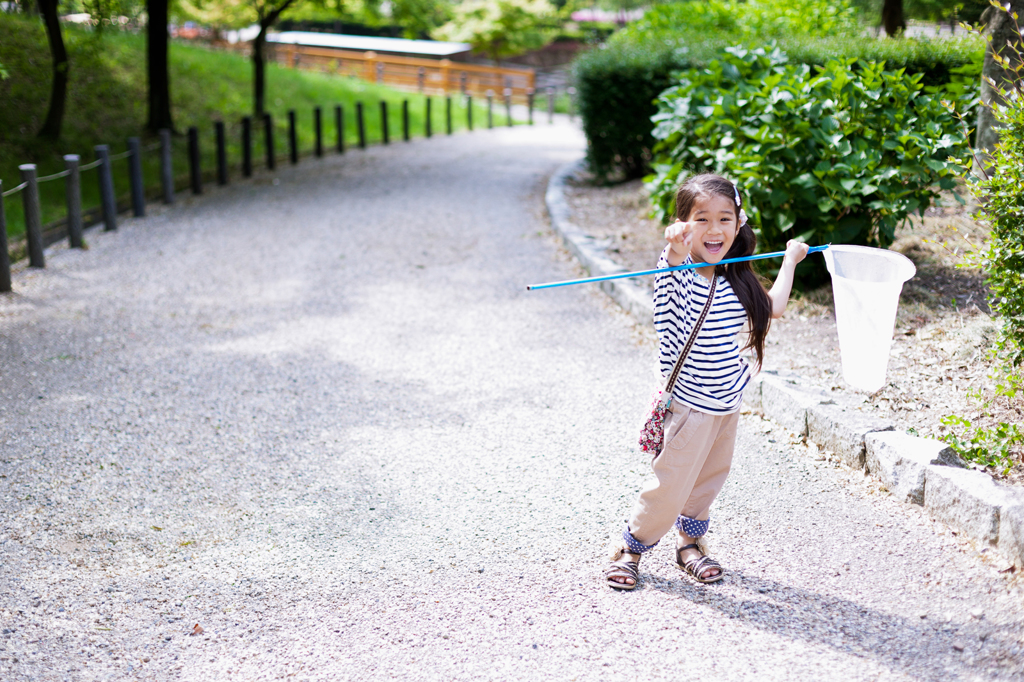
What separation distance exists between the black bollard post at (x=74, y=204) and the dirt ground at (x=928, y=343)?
543cm

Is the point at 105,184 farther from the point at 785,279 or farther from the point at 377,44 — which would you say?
the point at 377,44

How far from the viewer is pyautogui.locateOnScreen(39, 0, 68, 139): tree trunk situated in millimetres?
11738

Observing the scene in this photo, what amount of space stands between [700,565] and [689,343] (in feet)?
2.70

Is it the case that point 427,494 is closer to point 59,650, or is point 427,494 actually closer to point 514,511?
point 514,511

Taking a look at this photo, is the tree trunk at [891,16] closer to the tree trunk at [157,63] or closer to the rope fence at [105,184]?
the rope fence at [105,184]

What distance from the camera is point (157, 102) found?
13930 millimetres

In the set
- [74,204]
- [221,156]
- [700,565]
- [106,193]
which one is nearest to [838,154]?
[700,565]

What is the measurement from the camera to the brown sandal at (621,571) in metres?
3.07

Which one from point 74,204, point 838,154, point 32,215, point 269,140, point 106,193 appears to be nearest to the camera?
point 838,154

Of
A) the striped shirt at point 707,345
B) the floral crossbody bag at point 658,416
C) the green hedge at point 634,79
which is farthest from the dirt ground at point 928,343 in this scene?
the green hedge at point 634,79

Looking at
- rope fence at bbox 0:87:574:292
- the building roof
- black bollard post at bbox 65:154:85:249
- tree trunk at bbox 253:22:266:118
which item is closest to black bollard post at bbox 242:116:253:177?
rope fence at bbox 0:87:574:292

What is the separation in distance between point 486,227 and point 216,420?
505cm

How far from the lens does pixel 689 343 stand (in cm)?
290

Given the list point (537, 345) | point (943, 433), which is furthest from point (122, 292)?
point (943, 433)
